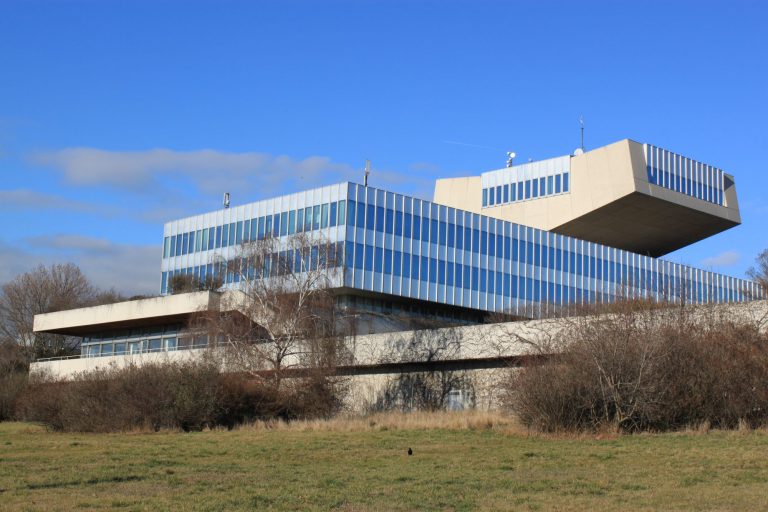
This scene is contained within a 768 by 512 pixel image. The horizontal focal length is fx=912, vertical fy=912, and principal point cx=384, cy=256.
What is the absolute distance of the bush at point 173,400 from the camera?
124 feet

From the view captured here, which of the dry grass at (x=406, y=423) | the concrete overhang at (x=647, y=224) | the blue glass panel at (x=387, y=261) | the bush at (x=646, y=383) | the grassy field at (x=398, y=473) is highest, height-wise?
the concrete overhang at (x=647, y=224)

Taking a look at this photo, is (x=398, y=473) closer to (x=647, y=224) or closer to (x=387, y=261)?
(x=387, y=261)

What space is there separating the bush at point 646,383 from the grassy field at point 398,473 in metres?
1.49

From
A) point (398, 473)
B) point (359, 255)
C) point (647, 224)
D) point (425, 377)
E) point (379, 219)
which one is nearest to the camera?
point (398, 473)

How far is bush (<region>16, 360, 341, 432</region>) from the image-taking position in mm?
37906

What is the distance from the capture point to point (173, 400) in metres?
37.9

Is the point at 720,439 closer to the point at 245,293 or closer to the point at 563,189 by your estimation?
the point at 245,293

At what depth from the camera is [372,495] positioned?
52.7ft

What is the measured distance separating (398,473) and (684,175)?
65035mm

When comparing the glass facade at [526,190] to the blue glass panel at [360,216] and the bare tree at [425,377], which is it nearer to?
the blue glass panel at [360,216]

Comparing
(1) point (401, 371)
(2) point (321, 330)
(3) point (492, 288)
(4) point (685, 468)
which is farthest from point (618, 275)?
(4) point (685, 468)

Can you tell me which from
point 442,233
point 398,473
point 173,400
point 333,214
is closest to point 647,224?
point 442,233

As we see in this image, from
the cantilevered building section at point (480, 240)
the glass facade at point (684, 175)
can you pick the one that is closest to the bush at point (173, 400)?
the cantilevered building section at point (480, 240)

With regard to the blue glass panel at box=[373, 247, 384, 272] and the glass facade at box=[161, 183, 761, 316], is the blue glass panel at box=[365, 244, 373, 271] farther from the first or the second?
the blue glass panel at box=[373, 247, 384, 272]
